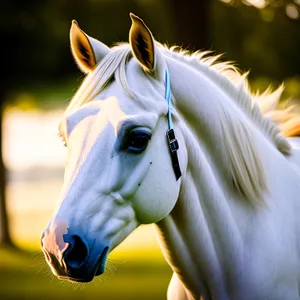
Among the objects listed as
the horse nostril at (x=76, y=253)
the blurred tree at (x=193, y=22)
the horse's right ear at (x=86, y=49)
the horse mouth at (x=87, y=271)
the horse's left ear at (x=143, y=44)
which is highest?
the horse's left ear at (x=143, y=44)

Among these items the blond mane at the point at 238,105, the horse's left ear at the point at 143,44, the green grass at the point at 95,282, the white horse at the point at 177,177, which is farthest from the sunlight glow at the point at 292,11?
the horse's left ear at the point at 143,44

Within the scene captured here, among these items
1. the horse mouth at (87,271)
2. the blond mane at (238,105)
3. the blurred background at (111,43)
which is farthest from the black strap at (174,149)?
the blurred background at (111,43)

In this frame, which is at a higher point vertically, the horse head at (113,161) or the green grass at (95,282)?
the horse head at (113,161)

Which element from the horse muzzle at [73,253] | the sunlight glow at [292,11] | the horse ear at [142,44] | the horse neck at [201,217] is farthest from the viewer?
the sunlight glow at [292,11]

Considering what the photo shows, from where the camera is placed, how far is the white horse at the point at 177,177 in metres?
3.12

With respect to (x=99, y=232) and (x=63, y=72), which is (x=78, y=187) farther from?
(x=63, y=72)

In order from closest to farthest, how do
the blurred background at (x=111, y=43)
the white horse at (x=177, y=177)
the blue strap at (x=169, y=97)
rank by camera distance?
the white horse at (x=177, y=177), the blue strap at (x=169, y=97), the blurred background at (x=111, y=43)

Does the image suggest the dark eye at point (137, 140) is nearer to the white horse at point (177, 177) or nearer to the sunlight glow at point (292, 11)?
the white horse at point (177, 177)

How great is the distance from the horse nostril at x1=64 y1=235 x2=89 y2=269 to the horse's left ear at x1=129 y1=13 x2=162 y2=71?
0.87 m

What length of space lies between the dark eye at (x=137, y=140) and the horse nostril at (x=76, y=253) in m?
0.46

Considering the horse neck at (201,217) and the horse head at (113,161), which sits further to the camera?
the horse neck at (201,217)

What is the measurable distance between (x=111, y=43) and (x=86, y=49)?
8.78 metres

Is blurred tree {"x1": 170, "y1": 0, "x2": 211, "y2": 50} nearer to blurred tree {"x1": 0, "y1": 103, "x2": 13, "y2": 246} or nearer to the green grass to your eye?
the green grass

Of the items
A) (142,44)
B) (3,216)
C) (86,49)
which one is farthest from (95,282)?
(142,44)
